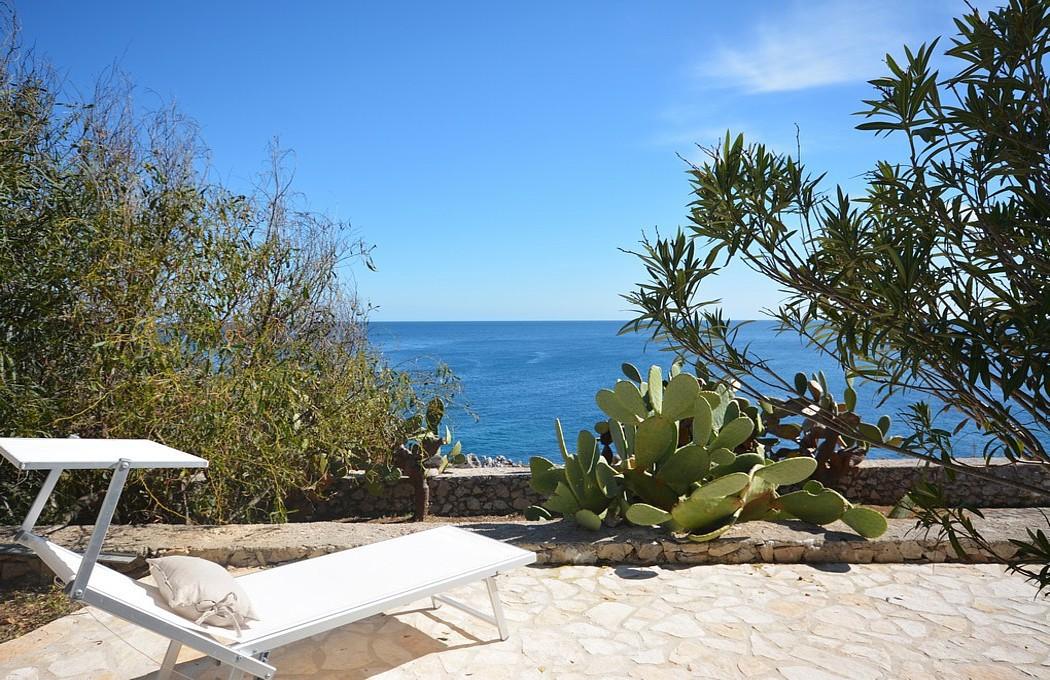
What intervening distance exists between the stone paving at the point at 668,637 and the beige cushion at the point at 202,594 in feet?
1.82

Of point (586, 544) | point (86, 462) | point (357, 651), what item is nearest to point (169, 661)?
point (357, 651)

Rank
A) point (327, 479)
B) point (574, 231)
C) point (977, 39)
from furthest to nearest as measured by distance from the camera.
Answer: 1. point (574, 231)
2. point (327, 479)
3. point (977, 39)

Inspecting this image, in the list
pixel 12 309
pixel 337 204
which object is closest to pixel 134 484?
pixel 12 309

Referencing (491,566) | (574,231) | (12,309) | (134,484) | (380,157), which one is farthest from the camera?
(574,231)

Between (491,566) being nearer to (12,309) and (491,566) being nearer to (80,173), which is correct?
(12,309)

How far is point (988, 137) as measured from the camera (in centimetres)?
146

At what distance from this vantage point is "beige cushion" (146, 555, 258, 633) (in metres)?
2.44

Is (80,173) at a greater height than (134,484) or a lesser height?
greater

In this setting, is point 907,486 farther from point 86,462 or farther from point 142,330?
point 86,462

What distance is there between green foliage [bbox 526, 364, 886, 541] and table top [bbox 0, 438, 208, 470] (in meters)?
2.59

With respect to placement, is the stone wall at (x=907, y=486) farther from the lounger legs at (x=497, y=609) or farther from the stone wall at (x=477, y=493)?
the lounger legs at (x=497, y=609)

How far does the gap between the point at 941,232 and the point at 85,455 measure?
2560 mm

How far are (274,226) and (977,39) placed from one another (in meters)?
6.95

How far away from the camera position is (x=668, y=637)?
3264mm
